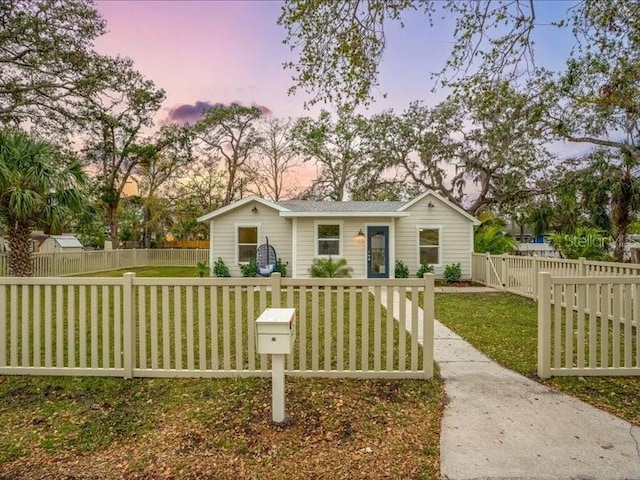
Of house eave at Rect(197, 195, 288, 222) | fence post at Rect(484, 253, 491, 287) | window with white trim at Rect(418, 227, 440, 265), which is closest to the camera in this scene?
fence post at Rect(484, 253, 491, 287)

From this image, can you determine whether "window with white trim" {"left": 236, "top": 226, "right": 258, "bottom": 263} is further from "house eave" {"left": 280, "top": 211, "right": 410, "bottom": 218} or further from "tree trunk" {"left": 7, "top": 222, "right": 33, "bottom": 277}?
"tree trunk" {"left": 7, "top": 222, "right": 33, "bottom": 277}

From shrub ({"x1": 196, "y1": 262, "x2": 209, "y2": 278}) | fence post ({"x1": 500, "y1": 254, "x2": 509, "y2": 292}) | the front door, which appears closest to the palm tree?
shrub ({"x1": 196, "y1": 262, "x2": 209, "y2": 278})

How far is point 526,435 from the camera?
2.71 meters

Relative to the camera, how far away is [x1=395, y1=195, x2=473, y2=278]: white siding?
43.5 feet

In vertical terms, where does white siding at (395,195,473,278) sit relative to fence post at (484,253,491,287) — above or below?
above

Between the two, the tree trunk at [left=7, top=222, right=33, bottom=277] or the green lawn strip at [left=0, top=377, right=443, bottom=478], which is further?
the tree trunk at [left=7, top=222, right=33, bottom=277]

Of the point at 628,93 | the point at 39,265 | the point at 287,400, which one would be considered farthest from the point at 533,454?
the point at 39,265

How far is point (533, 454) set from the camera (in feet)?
8.11

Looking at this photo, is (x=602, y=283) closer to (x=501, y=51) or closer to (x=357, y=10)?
(x=501, y=51)

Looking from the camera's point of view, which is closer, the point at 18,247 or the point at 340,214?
the point at 18,247

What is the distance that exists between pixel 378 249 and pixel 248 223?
184 inches

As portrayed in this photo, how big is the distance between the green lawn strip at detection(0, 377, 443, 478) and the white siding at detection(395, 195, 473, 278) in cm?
998

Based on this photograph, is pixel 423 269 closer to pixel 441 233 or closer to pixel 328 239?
pixel 441 233

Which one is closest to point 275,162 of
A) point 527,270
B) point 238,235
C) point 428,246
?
point 238,235
